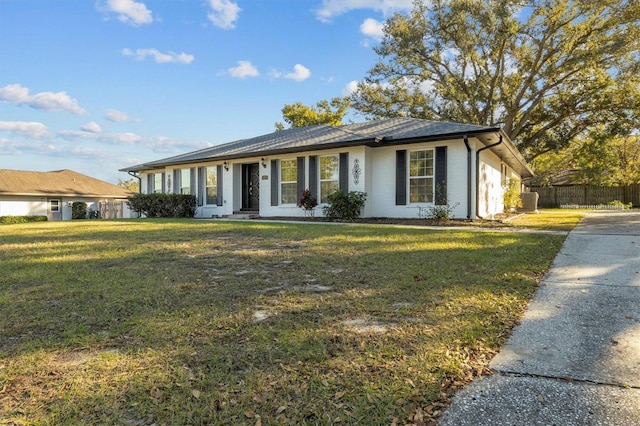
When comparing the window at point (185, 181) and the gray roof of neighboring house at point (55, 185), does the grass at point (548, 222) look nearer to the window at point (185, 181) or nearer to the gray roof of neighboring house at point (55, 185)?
the window at point (185, 181)

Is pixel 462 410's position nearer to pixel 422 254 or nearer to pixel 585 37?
pixel 422 254

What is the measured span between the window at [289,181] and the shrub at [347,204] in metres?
2.10

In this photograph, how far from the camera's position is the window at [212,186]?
1592cm

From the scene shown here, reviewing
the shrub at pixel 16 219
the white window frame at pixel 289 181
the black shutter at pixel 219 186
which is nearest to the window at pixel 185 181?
the black shutter at pixel 219 186

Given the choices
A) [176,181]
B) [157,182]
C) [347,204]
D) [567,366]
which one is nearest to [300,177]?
[347,204]

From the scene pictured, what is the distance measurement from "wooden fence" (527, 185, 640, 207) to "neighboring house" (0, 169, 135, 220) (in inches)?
1209

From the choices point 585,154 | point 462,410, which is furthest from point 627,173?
point 462,410

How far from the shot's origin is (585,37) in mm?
19203

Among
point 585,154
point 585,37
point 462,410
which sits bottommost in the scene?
point 462,410

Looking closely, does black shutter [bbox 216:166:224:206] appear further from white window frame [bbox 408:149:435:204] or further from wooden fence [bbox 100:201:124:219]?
wooden fence [bbox 100:201:124:219]

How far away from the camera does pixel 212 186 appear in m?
16.1

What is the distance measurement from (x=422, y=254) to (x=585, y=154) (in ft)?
78.7

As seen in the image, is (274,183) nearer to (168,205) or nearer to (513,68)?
(168,205)

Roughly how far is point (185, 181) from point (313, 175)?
7.19 meters
